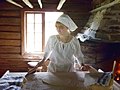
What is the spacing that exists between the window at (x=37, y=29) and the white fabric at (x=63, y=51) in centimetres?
325

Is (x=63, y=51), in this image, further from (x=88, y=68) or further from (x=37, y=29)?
(x=37, y=29)

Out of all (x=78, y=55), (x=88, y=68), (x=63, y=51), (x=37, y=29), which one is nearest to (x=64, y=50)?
(x=63, y=51)

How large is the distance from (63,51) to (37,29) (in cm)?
342

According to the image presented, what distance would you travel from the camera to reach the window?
19.3 ft

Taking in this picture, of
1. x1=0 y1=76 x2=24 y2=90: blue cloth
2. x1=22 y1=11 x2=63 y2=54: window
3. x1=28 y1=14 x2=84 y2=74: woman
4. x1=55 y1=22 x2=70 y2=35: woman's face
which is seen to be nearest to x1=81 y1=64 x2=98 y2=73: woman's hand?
x1=28 y1=14 x2=84 y2=74: woman

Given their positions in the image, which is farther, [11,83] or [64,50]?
[11,83]

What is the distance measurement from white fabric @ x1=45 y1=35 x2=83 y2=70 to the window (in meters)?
3.25

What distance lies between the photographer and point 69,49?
2650mm

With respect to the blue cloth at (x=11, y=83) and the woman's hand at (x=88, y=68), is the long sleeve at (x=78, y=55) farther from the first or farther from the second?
the blue cloth at (x=11, y=83)

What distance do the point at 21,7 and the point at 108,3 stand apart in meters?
2.28

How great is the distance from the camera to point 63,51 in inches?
104

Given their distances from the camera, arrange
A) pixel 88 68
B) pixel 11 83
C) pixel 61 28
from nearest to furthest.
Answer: pixel 88 68 < pixel 61 28 < pixel 11 83

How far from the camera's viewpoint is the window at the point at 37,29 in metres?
5.88

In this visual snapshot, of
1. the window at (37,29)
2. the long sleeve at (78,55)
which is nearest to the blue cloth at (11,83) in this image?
the long sleeve at (78,55)
